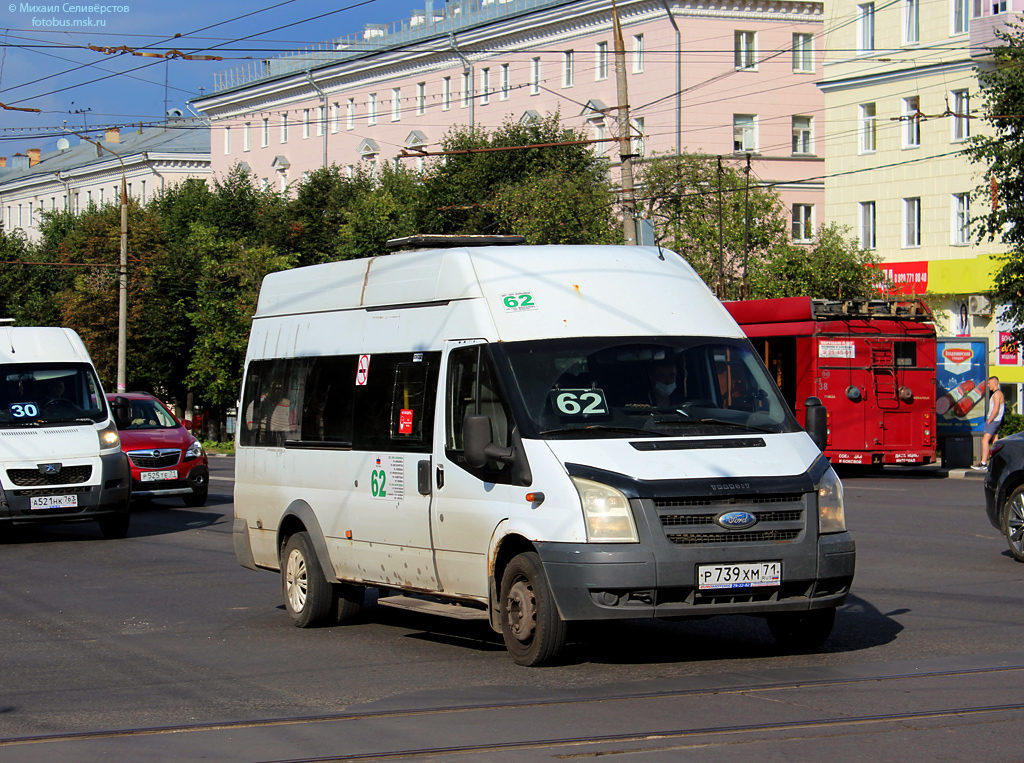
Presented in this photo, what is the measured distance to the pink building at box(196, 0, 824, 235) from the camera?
6281 cm

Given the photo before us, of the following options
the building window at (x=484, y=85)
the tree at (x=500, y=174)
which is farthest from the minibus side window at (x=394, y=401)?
the building window at (x=484, y=85)

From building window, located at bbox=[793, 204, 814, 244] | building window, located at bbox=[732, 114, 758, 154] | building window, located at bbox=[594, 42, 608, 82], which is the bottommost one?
building window, located at bbox=[793, 204, 814, 244]

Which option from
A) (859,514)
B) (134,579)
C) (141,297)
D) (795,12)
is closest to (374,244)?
(141,297)

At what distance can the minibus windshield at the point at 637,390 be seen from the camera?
8.70m

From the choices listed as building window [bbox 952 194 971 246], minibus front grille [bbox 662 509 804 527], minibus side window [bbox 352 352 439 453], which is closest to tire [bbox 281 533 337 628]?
minibus side window [bbox 352 352 439 453]

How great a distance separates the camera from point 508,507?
863 cm

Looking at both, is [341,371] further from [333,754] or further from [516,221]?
[516,221]

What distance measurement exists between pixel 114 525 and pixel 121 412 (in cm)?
147

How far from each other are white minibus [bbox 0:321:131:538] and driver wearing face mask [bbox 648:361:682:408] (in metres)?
11.0

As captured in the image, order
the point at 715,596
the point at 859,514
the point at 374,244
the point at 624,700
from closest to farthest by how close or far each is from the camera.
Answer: the point at 624,700 < the point at 715,596 < the point at 859,514 < the point at 374,244

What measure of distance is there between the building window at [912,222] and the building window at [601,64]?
779 inches

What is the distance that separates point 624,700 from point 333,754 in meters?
1.72

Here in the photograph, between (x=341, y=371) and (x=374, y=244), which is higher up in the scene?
(x=374, y=244)

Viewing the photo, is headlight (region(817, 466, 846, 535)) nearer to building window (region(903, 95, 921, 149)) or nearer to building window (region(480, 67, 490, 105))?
building window (region(903, 95, 921, 149))
